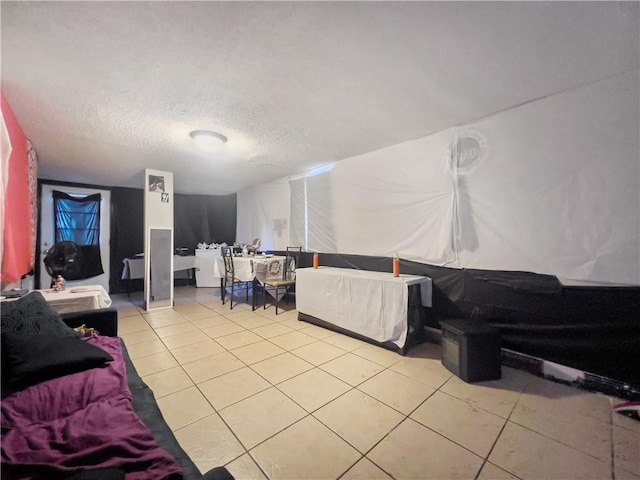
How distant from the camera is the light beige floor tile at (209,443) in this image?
134 cm

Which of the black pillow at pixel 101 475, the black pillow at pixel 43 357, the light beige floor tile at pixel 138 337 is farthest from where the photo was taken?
the light beige floor tile at pixel 138 337

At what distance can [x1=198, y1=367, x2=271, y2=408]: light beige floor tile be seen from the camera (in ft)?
6.08

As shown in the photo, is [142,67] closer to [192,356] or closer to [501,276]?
[192,356]

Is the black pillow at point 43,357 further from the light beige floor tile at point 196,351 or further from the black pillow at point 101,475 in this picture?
the light beige floor tile at point 196,351

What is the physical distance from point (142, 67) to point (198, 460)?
245 centimetres

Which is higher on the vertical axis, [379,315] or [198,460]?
[379,315]

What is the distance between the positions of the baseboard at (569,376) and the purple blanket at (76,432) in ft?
8.71

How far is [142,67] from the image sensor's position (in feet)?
5.56

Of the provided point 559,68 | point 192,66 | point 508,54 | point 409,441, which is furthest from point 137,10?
point 409,441

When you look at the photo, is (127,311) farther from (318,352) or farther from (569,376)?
(569,376)

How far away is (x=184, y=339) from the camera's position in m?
2.96

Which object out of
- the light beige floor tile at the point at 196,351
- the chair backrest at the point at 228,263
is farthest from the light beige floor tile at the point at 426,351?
the chair backrest at the point at 228,263

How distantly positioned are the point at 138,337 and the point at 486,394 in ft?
11.9

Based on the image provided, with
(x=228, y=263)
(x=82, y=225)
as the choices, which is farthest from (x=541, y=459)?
(x=82, y=225)
